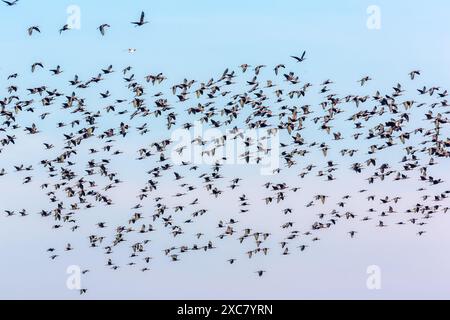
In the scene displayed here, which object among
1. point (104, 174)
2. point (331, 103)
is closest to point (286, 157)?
point (331, 103)

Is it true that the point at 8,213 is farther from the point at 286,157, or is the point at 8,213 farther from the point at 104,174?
the point at 286,157
